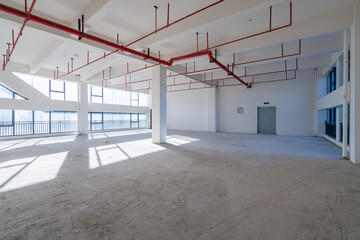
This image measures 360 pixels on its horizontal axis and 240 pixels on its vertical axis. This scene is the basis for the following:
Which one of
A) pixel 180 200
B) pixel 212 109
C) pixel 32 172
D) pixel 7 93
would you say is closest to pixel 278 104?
pixel 212 109

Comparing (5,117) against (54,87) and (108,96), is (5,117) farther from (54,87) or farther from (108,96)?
(108,96)

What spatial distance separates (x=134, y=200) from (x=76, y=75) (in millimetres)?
10990

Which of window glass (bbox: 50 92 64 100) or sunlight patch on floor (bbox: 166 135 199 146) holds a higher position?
window glass (bbox: 50 92 64 100)

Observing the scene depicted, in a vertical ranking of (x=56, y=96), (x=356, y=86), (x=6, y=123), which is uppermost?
(x=56, y=96)

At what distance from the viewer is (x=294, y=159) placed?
4855 millimetres

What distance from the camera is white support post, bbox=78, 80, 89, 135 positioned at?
11.2 metres

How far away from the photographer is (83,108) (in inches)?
446

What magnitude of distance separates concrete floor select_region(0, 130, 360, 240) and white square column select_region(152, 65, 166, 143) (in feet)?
11.3

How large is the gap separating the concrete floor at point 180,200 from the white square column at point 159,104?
344cm

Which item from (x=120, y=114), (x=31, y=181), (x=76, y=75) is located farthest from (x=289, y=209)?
(x=120, y=114)

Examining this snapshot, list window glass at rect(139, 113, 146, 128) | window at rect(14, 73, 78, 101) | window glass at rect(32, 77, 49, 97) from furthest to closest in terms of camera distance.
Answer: window glass at rect(139, 113, 146, 128) → window glass at rect(32, 77, 49, 97) → window at rect(14, 73, 78, 101)

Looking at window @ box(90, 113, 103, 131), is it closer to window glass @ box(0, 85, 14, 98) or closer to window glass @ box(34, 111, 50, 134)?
window glass @ box(34, 111, 50, 134)

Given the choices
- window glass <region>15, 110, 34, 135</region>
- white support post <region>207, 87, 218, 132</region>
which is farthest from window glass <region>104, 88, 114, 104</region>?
white support post <region>207, 87, 218, 132</region>

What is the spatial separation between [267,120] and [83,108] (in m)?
12.1
